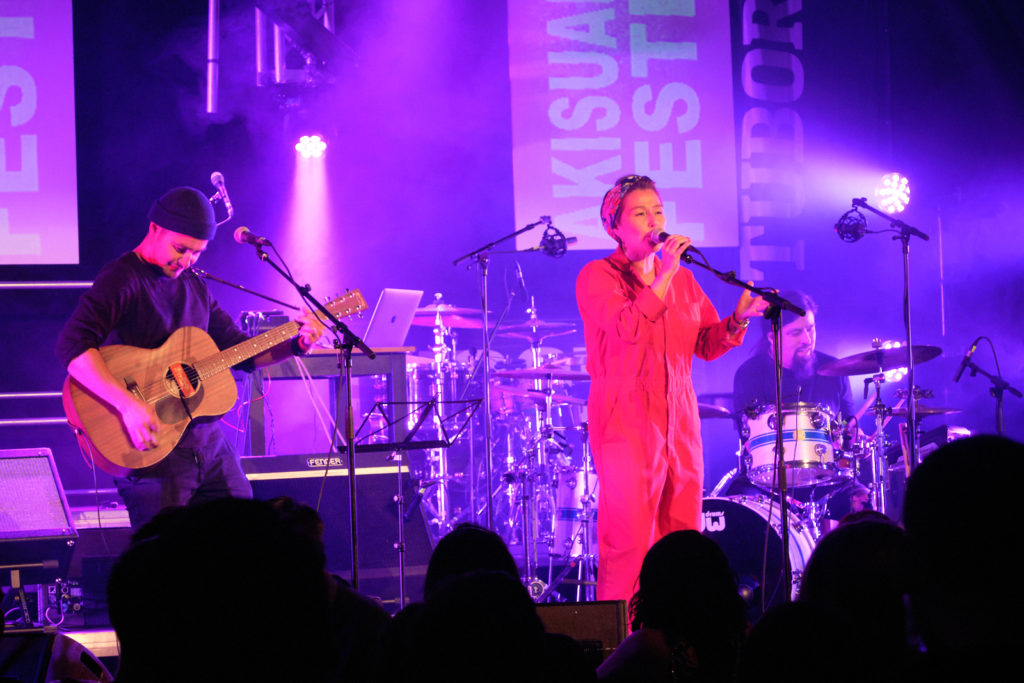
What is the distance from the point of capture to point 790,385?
26.9ft

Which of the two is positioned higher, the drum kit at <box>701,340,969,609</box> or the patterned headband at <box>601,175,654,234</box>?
the patterned headband at <box>601,175,654,234</box>

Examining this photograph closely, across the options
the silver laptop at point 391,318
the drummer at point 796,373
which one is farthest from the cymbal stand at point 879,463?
the silver laptop at point 391,318

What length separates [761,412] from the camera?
6426 mm

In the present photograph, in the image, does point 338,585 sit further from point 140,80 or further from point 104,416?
point 140,80

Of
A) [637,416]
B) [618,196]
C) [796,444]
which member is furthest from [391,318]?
[637,416]

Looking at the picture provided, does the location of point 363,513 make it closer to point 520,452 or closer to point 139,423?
point 139,423

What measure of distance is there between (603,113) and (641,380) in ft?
17.8

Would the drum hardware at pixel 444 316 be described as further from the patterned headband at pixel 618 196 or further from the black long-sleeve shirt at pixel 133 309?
the patterned headband at pixel 618 196

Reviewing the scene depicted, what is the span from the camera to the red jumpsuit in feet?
12.8

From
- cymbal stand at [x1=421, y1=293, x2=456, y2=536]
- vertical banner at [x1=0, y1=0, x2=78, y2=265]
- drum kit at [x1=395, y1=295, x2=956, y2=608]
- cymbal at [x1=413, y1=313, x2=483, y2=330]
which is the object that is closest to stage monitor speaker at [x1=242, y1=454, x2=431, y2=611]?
drum kit at [x1=395, y1=295, x2=956, y2=608]

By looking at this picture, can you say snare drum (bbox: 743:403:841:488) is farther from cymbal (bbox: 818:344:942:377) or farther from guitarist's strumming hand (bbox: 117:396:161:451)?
guitarist's strumming hand (bbox: 117:396:161:451)

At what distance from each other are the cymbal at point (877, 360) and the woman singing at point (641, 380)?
11.5 ft

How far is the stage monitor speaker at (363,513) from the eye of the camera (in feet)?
20.1

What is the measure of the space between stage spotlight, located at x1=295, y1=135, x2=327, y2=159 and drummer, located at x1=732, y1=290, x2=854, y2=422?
464 centimetres
